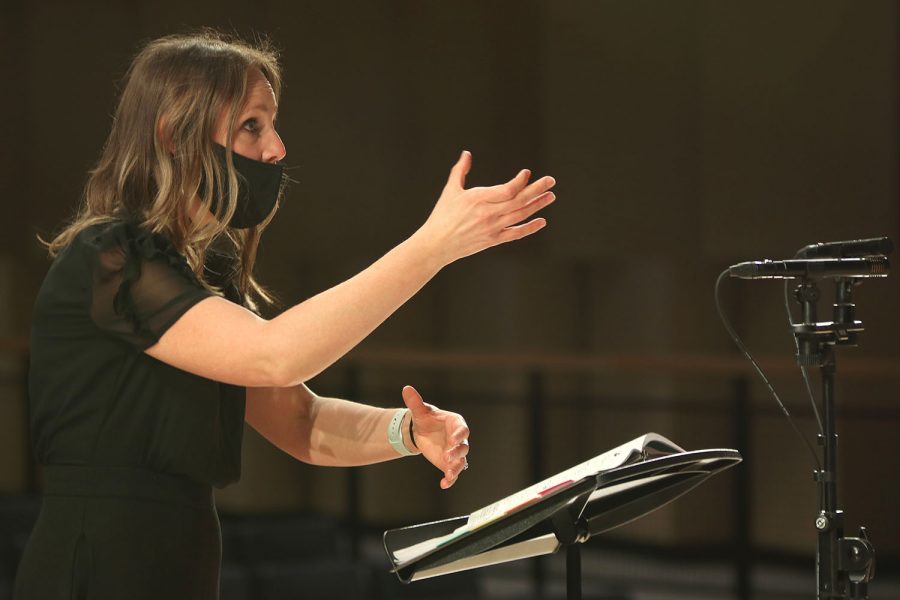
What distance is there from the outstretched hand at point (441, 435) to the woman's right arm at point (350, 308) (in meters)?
0.25

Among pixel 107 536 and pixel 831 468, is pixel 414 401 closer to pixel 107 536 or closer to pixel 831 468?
pixel 107 536

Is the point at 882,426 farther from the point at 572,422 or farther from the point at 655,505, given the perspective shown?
the point at 655,505

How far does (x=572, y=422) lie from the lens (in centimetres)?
586

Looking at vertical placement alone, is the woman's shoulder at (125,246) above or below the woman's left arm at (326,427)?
above

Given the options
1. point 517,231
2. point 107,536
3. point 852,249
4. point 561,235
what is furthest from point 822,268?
point 561,235

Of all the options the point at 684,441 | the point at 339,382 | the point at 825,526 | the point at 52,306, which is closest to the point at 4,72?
the point at 339,382

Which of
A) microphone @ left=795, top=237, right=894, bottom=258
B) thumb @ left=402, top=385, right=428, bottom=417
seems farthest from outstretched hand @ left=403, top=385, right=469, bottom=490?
microphone @ left=795, top=237, right=894, bottom=258

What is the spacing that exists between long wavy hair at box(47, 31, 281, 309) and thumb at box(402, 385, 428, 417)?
364 millimetres

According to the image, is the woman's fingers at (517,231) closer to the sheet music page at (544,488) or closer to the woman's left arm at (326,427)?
the sheet music page at (544,488)

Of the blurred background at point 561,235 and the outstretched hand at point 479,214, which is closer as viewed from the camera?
the outstretched hand at point 479,214

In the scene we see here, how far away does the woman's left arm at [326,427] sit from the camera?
6.48 feet

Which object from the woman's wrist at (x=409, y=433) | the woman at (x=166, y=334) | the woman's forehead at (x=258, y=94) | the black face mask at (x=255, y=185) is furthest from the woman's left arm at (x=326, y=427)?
the woman's forehead at (x=258, y=94)

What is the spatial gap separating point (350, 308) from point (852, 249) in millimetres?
867

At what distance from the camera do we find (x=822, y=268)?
188 centimetres
